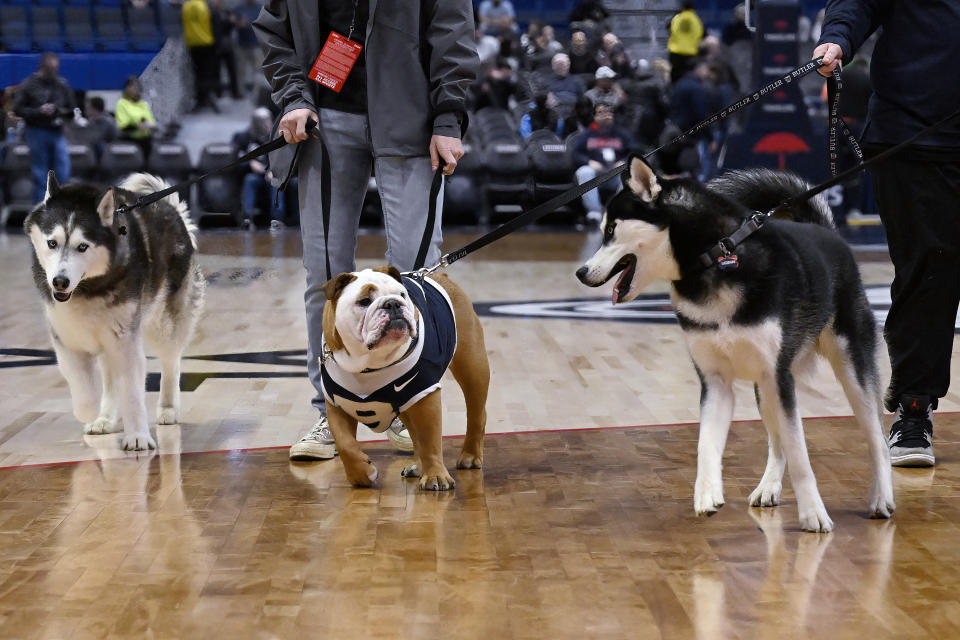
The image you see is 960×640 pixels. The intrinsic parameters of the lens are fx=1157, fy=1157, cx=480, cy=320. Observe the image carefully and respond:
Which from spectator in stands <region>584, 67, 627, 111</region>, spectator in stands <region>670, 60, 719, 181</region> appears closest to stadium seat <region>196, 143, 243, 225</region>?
spectator in stands <region>584, 67, 627, 111</region>

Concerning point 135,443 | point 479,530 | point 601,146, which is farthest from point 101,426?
point 601,146

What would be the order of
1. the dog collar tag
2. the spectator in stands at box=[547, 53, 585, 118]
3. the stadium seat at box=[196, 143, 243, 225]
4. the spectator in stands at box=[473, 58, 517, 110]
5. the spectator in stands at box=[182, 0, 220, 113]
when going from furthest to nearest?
the spectator in stands at box=[182, 0, 220, 113]
the spectator in stands at box=[473, 58, 517, 110]
the spectator in stands at box=[547, 53, 585, 118]
the stadium seat at box=[196, 143, 243, 225]
the dog collar tag

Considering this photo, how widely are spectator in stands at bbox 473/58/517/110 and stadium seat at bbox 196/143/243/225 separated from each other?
3374 millimetres

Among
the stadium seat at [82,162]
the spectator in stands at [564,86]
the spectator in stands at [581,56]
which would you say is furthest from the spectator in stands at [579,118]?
the stadium seat at [82,162]

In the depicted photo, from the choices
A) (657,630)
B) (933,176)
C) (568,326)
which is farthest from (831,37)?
(568,326)

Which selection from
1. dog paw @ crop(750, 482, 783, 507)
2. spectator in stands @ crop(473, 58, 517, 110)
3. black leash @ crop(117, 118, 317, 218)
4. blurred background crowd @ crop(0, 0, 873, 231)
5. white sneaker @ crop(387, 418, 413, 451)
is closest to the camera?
dog paw @ crop(750, 482, 783, 507)

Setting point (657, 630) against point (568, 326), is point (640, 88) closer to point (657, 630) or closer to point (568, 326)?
point (568, 326)

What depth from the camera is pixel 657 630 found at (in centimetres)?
257

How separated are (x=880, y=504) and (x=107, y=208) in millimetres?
2953

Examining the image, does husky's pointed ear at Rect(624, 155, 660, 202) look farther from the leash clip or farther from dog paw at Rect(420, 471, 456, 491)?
dog paw at Rect(420, 471, 456, 491)

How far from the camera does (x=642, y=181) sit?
330 centimetres

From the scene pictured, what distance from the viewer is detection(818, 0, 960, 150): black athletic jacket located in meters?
3.99

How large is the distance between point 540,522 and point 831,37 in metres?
1.87

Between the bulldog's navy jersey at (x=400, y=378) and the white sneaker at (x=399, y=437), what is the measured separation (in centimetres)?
62
